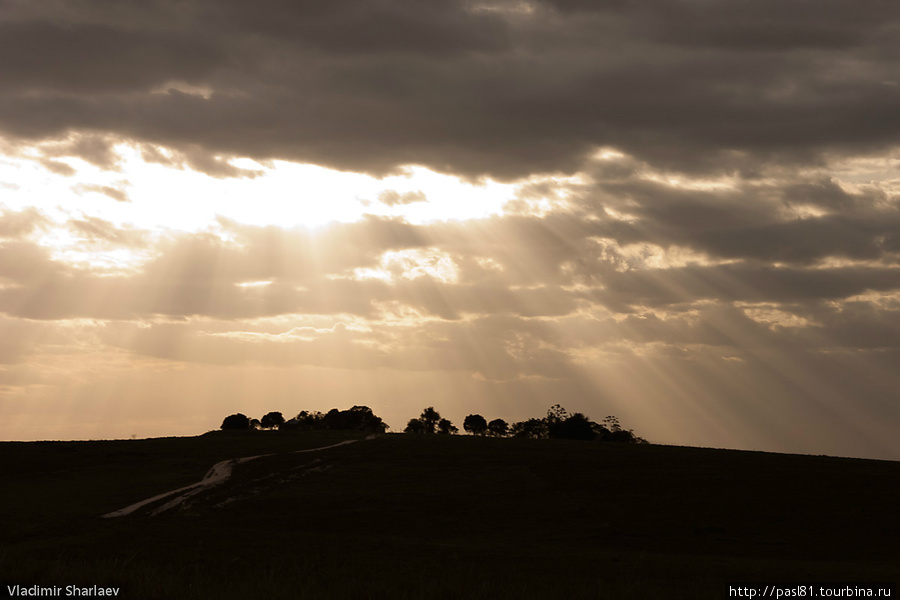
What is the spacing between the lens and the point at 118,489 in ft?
234

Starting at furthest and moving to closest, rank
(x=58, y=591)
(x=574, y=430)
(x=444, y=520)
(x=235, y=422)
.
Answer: (x=235, y=422) → (x=574, y=430) → (x=444, y=520) → (x=58, y=591)

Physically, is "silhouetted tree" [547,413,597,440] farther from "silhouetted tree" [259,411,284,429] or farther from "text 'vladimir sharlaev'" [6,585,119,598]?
"text 'vladimir sharlaev'" [6,585,119,598]

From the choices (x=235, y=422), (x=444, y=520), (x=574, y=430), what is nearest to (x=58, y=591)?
(x=444, y=520)

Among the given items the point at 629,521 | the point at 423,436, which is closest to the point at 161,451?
the point at 423,436

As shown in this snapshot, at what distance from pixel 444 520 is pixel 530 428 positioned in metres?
133

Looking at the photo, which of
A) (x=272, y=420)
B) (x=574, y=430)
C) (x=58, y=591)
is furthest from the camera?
(x=272, y=420)

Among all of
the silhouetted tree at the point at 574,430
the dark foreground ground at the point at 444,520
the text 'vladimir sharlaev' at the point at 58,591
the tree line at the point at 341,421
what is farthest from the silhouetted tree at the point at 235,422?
the text 'vladimir sharlaev' at the point at 58,591

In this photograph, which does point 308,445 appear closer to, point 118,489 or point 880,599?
point 118,489

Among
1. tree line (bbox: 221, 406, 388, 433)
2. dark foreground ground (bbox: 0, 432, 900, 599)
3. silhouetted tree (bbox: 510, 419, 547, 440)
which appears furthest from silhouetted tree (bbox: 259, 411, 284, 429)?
dark foreground ground (bbox: 0, 432, 900, 599)

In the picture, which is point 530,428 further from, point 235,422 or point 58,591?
point 58,591

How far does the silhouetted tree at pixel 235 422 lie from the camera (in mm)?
163250

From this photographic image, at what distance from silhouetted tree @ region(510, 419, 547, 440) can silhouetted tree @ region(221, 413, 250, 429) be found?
214 ft

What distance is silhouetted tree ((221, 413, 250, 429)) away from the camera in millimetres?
163250

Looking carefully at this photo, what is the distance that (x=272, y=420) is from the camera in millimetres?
196875
